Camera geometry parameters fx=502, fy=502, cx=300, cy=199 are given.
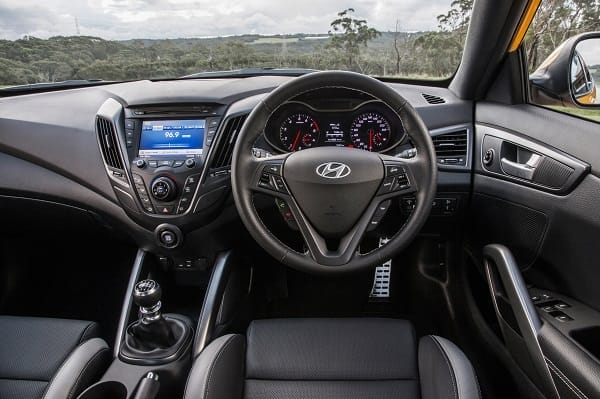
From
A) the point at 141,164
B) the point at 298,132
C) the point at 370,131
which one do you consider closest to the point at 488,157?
the point at 370,131

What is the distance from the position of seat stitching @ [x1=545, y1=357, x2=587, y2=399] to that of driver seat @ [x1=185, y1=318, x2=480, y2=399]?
0.27 metres

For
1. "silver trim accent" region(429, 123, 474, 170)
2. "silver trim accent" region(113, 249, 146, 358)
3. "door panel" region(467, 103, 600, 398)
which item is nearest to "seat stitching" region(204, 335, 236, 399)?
"silver trim accent" region(113, 249, 146, 358)

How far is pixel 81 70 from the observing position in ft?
7.59

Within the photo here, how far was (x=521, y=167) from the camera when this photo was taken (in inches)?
74.2

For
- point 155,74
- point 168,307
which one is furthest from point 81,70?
point 168,307

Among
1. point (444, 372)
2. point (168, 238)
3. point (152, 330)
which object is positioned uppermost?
point (168, 238)

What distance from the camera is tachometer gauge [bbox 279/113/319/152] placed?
1.92 meters

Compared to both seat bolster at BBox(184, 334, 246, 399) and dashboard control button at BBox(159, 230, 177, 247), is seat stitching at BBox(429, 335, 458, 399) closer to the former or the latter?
seat bolster at BBox(184, 334, 246, 399)

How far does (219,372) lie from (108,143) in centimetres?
109

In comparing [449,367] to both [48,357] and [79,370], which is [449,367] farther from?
[48,357]

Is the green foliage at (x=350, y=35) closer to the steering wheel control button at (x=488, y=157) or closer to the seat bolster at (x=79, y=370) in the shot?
the steering wheel control button at (x=488, y=157)

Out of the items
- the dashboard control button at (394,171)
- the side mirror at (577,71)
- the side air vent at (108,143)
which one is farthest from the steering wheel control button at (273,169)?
the side mirror at (577,71)

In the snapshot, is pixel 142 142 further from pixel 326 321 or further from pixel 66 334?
pixel 326 321

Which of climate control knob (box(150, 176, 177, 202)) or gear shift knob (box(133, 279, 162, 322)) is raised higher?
climate control knob (box(150, 176, 177, 202))
